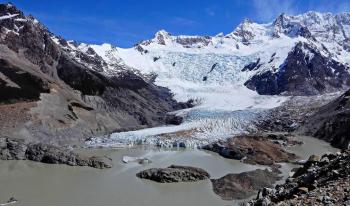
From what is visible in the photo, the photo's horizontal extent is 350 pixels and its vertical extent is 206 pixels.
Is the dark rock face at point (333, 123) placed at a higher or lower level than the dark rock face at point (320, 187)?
higher

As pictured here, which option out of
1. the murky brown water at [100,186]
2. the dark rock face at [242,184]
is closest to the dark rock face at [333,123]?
the murky brown water at [100,186]

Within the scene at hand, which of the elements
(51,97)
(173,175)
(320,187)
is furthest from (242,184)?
(51,97)

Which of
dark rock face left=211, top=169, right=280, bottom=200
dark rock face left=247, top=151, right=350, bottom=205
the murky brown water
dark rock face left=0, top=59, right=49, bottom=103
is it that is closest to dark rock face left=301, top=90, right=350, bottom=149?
the murky brown water

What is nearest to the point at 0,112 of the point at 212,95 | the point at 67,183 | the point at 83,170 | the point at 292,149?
the point at 83,170

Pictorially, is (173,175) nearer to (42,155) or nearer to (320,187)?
(42,155)

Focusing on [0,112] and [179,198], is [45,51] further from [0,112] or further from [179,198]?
[179,198]

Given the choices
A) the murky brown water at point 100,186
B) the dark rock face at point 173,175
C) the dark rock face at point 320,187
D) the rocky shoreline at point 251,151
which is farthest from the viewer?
the rocky shoreline at point 251,151

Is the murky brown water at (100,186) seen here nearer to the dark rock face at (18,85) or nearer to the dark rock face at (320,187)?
the dark rock face at (320,187)
